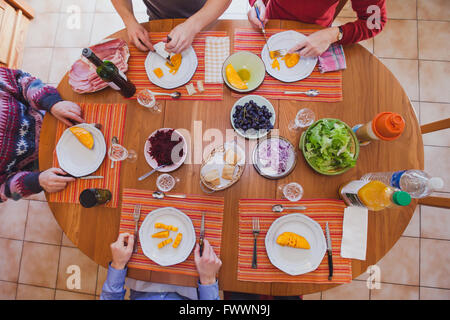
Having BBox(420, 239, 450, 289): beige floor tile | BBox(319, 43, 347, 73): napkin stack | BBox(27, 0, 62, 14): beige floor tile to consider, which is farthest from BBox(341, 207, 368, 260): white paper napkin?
BBox(27, 0, 62, 14): beige floor tile

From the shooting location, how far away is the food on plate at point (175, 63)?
1292 millimetres

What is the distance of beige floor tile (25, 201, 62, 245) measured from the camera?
228cm

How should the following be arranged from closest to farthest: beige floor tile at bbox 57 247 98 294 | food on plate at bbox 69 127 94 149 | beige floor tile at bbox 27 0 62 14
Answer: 1. food on plate at bbox 69 127 94 149
2. beige floor tile at bbox 57 247 98 294
3. beige floor tile at bbox 27 0 62 14

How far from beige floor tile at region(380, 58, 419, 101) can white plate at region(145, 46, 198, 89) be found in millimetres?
2065

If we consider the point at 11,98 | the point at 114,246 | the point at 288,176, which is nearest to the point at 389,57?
the point at 288,176

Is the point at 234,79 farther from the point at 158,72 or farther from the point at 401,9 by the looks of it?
the point at 401,9

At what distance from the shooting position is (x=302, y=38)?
1.28 meters

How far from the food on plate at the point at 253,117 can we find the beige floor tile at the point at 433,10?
2.44 meters

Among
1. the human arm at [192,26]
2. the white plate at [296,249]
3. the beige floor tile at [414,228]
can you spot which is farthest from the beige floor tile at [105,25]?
the beige floor tile at [414,228]

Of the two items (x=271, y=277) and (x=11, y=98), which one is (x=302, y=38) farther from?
(x=11, y=98)

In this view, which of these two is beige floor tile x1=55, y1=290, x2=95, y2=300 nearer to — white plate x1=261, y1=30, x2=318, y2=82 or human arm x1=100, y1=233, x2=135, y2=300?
human arm x1=100, y1=233, x2=135, y2=300

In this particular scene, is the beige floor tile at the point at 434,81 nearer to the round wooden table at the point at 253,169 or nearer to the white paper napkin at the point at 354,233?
the round wooden table at the point at 253,169

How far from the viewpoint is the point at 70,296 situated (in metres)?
2.17

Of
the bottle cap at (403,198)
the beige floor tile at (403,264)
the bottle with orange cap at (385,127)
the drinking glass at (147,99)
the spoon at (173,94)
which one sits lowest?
the beige floor tile at (403,264)
